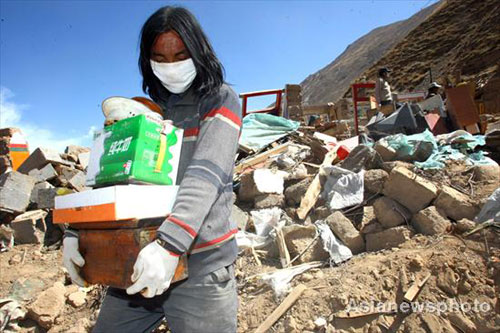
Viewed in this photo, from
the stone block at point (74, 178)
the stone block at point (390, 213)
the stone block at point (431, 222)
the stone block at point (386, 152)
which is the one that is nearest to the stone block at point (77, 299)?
the stone block at point (74, 178)

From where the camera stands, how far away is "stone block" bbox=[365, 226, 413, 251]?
3.73 m

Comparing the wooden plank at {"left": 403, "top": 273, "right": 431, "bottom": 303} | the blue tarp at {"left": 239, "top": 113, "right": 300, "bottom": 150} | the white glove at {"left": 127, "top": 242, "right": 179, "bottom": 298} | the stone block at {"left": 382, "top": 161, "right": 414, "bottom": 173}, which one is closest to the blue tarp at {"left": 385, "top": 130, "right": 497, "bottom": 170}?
the stone block at {"left": 382, "top": 161, "right": 414, "bottom": 173}

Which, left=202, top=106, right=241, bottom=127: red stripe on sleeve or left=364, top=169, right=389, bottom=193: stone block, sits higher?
left=202, top=106, right=241, bottom=127: red stripe on sleeve

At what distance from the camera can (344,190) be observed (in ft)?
14.8

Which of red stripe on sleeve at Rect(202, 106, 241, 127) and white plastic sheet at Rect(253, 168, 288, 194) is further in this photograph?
white plastic sheet at Rect(253, 168, 288, 194)

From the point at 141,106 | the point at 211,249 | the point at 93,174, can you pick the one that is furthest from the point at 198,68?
the point at 211,249

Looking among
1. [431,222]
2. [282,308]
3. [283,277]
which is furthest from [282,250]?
[431,222]

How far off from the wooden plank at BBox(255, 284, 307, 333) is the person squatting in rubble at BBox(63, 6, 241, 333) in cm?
171

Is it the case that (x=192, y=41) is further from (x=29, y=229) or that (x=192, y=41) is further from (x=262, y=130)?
(x=262, y=130)

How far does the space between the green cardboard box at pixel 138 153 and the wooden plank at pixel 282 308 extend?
2.21 m

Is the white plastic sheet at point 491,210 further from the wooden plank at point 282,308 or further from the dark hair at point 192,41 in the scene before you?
the dark hair at point 192,41

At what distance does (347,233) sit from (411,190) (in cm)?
101

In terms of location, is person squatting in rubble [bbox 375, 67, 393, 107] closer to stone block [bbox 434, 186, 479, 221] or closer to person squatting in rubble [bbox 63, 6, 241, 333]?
stone block [bbox 434, 186, 479, 221]

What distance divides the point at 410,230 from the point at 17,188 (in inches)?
271
